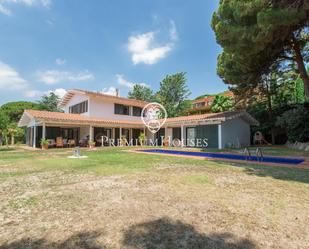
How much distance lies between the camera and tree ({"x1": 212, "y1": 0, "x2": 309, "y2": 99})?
28.8 ft

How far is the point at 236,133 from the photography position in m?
19.7

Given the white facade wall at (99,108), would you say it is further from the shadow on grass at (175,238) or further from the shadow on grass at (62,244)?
the shadow on grass at (175,238)

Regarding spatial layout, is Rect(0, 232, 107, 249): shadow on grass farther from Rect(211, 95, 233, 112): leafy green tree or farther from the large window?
Rect(211, 95, 233, 112): leafy green tree

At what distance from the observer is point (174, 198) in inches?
174

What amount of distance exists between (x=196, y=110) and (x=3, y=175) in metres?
35.4

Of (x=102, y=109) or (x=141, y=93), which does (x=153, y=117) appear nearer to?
(x=102, y=109)

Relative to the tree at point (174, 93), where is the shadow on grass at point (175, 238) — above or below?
below

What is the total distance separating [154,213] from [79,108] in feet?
75.6

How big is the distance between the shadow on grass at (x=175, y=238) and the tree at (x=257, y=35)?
9695 millimetres

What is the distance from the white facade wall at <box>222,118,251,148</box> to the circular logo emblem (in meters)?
7.97

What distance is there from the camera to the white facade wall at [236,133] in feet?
60.1

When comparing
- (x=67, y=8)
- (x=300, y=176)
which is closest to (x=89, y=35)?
(x=67, y=8)

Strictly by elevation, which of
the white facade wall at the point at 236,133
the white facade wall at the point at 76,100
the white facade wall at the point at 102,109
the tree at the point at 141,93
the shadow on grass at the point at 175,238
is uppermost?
the tree at the point at 141,93

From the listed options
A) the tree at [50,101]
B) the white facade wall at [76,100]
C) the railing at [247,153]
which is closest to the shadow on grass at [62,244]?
the railing at [247,153]
